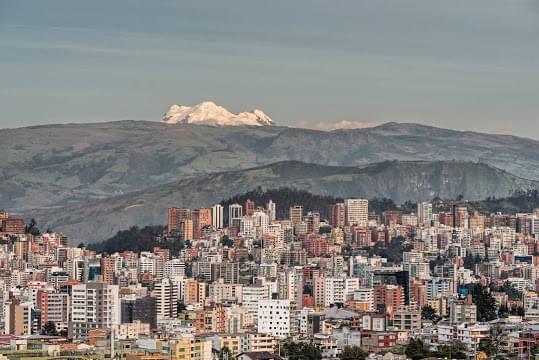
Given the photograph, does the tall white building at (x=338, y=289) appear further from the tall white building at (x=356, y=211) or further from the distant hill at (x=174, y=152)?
the distant hill at (x=174, y=152)

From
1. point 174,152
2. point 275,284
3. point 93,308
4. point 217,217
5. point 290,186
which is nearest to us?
point 93,308

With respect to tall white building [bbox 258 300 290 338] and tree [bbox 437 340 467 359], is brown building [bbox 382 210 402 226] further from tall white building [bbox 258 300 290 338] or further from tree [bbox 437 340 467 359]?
tree [bbox 437 340 467 359]

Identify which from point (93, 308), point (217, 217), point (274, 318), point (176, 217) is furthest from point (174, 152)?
point (274, 318)

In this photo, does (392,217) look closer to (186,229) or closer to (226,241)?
(186,229)

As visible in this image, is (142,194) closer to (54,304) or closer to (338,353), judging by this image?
(54,304)

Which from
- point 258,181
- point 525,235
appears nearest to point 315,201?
point 525,235

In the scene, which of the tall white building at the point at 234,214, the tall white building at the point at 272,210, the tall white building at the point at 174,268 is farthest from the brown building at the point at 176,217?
the tall white building at the point at 174,268

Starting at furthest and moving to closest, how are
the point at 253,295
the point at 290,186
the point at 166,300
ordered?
the point at 290,186, the point at 253,295, the point at 166,300

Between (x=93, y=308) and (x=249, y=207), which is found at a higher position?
(x=249, y=207)
